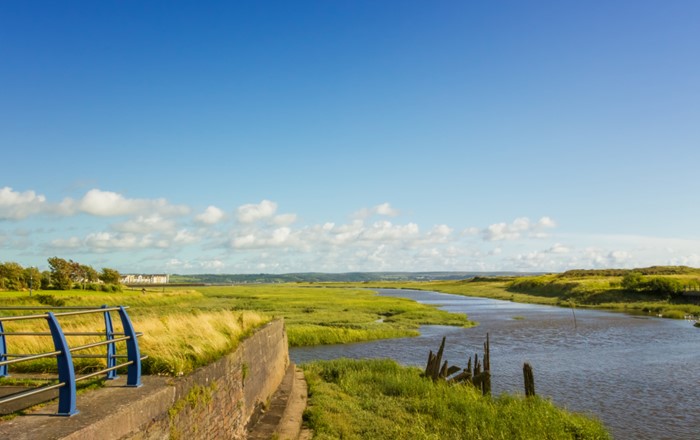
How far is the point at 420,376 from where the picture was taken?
2358 centimetres

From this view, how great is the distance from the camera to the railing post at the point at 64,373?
7.21 metres

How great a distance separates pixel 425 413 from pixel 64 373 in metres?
13.4

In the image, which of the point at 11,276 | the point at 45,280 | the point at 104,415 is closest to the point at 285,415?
the point at 104,415

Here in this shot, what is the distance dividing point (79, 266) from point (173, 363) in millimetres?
117203

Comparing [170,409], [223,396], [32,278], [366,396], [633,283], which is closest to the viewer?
[170,409]

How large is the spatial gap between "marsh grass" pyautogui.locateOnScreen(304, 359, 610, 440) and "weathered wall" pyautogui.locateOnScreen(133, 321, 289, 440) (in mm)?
2224

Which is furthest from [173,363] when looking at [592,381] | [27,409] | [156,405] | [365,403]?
[592,381]

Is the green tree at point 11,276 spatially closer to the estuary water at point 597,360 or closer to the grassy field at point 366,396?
the estuary water at point 597,360

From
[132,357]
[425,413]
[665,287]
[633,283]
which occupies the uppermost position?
[132,357]

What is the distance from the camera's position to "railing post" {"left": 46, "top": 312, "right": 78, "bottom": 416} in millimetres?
7215

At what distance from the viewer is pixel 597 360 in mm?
30797

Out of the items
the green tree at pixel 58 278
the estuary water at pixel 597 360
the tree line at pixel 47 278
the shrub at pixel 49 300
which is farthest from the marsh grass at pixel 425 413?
the green tree at pixel 58 278

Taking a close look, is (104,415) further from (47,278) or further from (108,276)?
(108,276)

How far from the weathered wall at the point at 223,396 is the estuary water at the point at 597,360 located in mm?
11497
